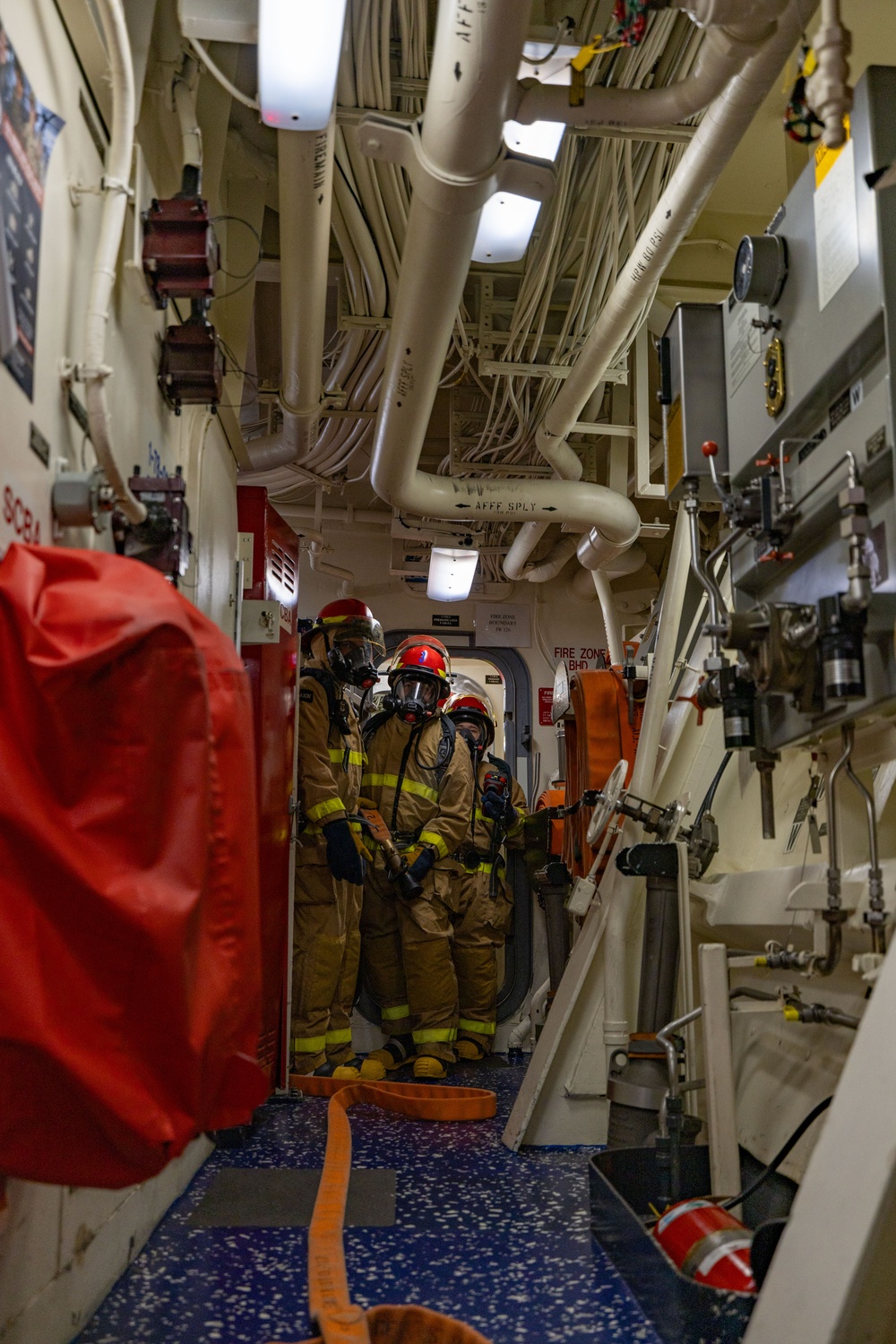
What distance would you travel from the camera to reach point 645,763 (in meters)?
4.02

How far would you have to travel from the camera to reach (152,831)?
3.99 feet

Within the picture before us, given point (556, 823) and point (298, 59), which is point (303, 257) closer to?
point (298, 59)

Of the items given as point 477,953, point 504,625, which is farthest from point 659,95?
point 504,625

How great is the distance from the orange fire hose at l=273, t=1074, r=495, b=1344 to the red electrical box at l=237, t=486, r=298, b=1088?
0.42 m

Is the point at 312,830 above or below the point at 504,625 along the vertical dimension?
below

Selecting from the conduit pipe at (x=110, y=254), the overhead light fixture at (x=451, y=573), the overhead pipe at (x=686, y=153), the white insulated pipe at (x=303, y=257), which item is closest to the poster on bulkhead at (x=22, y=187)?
the conduit pipe at (x=110, y=254)

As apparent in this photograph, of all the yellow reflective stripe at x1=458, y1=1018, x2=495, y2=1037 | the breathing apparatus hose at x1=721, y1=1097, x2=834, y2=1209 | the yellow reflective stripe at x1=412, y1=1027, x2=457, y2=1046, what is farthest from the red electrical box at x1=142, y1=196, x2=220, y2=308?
the yellow reflective stripe at x1=458, y1=1018, x2=495, y2=1037

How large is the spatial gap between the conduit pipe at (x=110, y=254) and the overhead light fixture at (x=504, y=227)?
A: 154cm

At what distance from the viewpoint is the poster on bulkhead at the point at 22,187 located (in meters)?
1.58

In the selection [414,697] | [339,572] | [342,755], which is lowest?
[342,755]

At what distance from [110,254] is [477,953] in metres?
4.58

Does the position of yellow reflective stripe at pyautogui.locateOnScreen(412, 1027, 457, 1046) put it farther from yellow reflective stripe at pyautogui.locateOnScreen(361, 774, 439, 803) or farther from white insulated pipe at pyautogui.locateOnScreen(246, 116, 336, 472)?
white insulated pipe at pyautogui.locateOnScreen(246, 116, 336, 472)

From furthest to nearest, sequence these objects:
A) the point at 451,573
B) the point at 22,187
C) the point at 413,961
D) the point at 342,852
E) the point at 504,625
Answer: the point at 504,625 < the point at 451,573 < the point at 413,961 < the point at 342,852 < the point at 22,187

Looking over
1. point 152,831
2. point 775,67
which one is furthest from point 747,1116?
point 775,67
